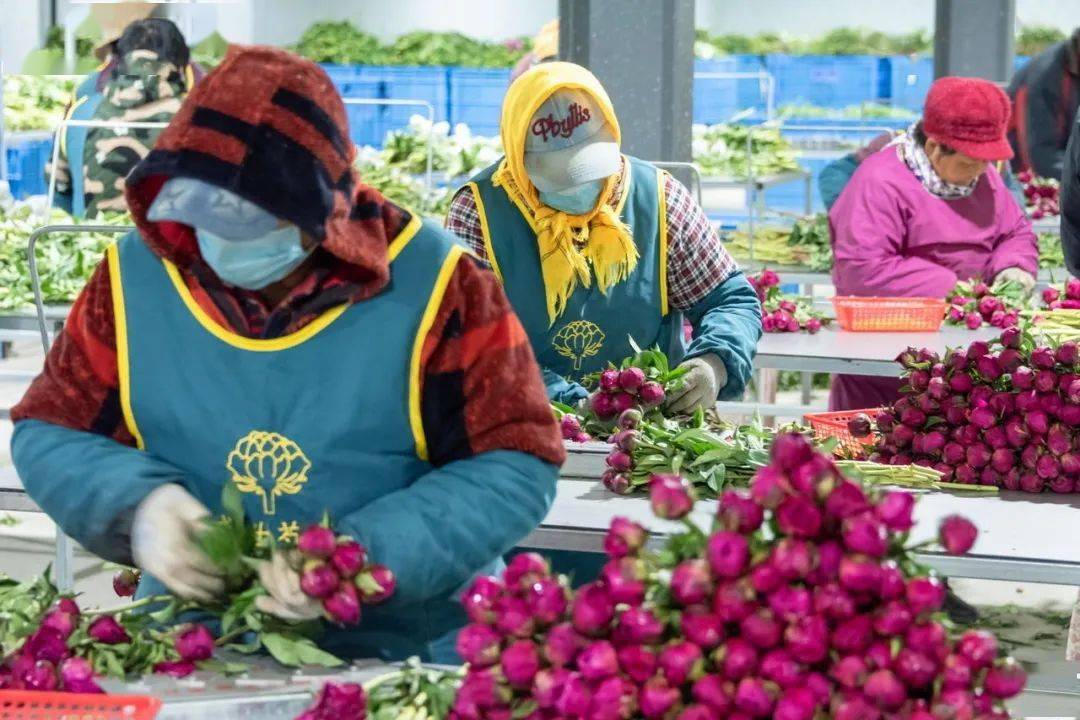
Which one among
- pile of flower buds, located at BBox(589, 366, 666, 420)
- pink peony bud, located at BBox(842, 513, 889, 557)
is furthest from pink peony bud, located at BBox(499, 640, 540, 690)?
pile of flower buds, located at BBox(589, 366, 666, 420)

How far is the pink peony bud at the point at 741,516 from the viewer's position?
171 centimetres

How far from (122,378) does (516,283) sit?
5.20 feet

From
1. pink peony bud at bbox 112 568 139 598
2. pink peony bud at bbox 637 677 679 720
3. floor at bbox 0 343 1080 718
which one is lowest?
floor at bbox 0 343 1080 718

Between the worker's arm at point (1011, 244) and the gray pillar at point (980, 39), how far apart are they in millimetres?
5513

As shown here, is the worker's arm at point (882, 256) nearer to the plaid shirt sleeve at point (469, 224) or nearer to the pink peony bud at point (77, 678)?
the plaid shirt sleeve at point (469, 224)

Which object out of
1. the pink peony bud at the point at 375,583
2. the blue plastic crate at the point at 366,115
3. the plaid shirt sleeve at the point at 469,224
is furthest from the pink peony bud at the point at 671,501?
the blue plastic crate at the point at 366,115

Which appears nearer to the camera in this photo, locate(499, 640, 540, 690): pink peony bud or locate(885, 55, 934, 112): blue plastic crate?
locate(499, 640, 540, 690): pink peony bud

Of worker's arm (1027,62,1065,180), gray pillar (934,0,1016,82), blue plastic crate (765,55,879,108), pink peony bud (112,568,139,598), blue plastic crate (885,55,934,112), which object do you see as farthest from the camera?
blue plastic crate (765,55,879,108)

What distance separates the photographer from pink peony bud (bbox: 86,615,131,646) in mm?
2131

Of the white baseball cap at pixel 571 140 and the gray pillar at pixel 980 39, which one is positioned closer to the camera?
the white baseball cap at pixel 571 140

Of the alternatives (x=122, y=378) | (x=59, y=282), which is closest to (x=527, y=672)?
(x=122, y=378)

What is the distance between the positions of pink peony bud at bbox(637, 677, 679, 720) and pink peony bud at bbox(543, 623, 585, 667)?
0.09 metres

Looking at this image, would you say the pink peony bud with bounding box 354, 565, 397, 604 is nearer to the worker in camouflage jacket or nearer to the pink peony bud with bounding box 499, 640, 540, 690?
the pink peony bud with bounding box 499, 640, 540, 690

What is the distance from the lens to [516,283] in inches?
150
